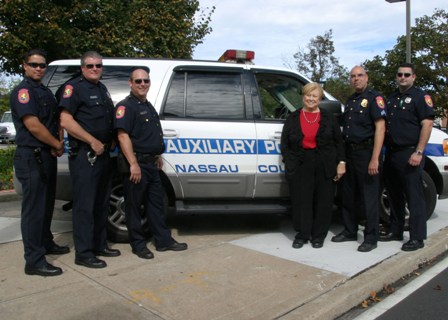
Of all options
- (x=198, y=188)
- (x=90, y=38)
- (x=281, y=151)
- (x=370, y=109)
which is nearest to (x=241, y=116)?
(x=281, y=151)

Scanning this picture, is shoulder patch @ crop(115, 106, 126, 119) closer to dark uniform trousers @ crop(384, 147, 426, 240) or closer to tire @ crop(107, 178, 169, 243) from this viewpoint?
tire @ crop(107, 178, 169, 243)

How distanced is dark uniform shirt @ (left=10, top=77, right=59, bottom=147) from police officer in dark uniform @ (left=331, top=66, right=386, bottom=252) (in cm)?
293

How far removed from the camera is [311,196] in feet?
15.1

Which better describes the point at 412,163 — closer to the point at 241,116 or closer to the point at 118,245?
the point at 241,116

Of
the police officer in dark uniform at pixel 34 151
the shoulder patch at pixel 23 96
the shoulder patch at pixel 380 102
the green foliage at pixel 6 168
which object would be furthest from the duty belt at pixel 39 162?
the green foliage at pixel 6 168

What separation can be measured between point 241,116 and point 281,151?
599 millimetres

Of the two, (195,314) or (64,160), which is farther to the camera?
(64,160)

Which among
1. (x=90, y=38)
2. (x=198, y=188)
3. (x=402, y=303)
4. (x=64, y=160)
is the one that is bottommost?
(x=402, y=303)

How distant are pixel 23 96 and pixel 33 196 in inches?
33.1

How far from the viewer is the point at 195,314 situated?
305 centimetres

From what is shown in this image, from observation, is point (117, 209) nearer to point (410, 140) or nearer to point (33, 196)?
point (33, 196)

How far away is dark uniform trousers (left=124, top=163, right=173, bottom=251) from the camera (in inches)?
166

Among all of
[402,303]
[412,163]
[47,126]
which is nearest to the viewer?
[402,303]

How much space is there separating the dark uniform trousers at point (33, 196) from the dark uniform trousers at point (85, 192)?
242 mm
